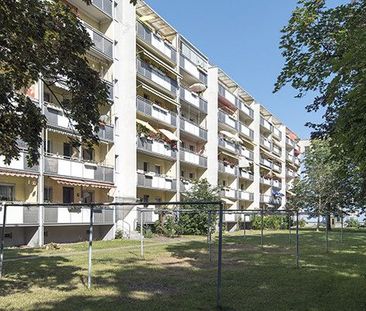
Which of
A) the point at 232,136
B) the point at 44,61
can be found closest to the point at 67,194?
the point at 44,61

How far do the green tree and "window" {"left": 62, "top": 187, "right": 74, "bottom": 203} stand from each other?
1944 centimetres

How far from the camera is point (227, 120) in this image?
57.9 metres

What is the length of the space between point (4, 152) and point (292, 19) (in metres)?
10.4

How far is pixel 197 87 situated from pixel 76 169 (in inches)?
1004

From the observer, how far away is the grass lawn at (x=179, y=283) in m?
10.6

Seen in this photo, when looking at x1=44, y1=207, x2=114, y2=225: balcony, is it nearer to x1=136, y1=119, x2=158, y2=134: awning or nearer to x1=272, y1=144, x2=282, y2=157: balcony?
x1=136, y1=119, x2=158, y2=134: awning

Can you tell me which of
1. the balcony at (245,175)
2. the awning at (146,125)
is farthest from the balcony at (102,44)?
the balcony at (245,175)

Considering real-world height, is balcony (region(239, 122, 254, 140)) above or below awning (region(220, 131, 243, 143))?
above

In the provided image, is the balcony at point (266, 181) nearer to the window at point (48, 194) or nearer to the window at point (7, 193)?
the window at point (48, 194)

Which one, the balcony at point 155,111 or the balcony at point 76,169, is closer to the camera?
the balcony at point 76,169

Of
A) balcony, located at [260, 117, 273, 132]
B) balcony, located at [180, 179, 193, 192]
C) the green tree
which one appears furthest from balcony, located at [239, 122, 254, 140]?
the green tree

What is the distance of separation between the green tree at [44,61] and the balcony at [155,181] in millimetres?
26022

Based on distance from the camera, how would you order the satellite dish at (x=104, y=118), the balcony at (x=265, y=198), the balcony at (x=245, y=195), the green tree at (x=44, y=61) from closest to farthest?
1. the green tree at (x=44, y=61)
2. the satellite dish at (x=104, y=118)
3. the balcony at (x=245, y=195)
4. the balcony at (x=265, y=198)

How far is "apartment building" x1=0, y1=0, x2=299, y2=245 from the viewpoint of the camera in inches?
1093
